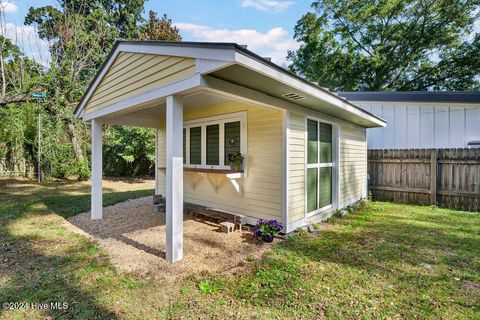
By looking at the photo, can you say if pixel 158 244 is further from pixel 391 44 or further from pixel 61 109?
pixel 391 44

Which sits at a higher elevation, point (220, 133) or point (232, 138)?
point (220, 133)

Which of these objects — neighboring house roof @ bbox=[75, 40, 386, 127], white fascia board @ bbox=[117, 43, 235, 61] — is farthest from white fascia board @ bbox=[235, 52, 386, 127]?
white fascia board @ bbox=[117, 43, 235, 61]

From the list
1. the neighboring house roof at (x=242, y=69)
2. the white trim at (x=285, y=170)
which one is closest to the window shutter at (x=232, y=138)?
the white trim at (x=285, y=170)

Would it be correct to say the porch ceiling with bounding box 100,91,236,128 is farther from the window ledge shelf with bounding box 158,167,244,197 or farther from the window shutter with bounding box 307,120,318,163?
the window shutter with bounding box 307,120,318,163

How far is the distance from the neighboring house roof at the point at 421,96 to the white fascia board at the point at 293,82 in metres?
3.53

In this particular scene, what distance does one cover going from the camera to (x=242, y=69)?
2605mm

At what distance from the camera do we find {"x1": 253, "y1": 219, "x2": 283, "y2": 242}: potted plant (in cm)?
381

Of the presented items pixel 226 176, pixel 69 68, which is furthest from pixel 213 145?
pixel 69 68

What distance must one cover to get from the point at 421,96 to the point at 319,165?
5257 mm

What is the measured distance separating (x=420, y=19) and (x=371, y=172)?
1315 centimetres

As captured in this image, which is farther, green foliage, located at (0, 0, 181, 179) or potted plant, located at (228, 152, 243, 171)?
green foliage, located at (0, 0, 181, 179)

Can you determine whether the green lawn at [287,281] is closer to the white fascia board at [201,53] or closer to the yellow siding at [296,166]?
the yellow siding at [296,166]

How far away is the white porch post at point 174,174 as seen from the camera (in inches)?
117

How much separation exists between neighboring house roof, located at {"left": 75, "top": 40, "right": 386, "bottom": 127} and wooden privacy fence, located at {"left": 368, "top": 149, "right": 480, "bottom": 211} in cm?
397
